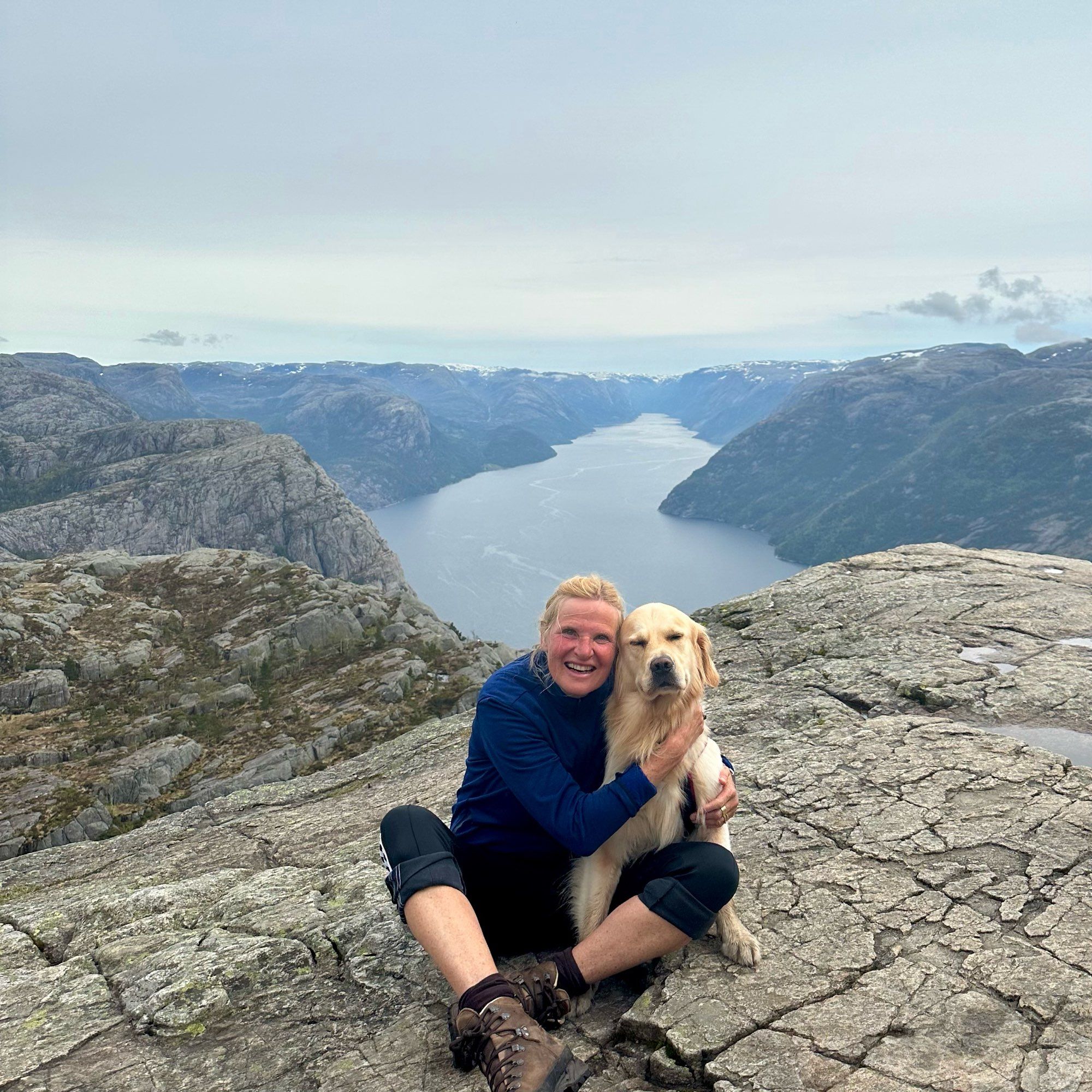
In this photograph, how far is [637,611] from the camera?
212 inches

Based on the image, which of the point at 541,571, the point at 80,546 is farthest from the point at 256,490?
the point at 541,571

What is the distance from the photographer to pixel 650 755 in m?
4.99

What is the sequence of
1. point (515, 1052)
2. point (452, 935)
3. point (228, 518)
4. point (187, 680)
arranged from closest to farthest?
point (515, 1052) < point (452, 935) < point (187, 680) < point (228, 518)

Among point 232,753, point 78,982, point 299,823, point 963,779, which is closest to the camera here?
point 78,982

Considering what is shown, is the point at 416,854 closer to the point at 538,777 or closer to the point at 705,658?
the point at 538,777

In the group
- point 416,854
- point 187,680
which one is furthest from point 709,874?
point 187,680

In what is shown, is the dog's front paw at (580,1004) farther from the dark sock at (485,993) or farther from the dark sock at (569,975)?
the dark sock at (485,993)

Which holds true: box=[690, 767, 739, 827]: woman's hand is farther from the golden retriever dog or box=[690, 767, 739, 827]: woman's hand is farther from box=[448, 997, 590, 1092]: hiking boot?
box=[448, 997, 590, 1092]: hiking boot

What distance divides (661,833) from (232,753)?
38896 millimetres

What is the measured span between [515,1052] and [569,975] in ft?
3.32

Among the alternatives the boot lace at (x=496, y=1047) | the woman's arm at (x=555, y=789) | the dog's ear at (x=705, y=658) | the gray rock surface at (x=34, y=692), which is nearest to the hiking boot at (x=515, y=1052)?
the boot lace at (x=496, y=1047)

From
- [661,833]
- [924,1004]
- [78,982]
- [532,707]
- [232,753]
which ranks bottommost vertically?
[232,753]

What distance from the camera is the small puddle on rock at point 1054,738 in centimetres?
827

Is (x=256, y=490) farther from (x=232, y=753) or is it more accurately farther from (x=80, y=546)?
(x=232, y=753)
